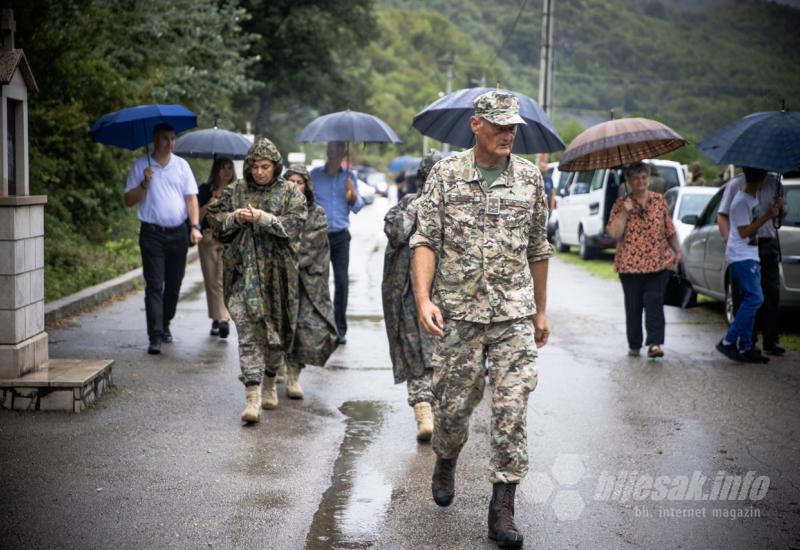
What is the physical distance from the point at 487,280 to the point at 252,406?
275 cm

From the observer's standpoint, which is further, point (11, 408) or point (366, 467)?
point (11, 408)

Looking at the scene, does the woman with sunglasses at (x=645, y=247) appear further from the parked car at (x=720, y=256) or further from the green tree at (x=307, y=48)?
the green tree at (x=307, y=48)

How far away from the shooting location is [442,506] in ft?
17.7

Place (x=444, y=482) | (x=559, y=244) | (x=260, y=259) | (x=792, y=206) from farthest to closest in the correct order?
(x=559, y=244) < (x=792, y=206) < (x=260, y=259) < (x=444, y=482)

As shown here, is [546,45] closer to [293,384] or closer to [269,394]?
[293,384]

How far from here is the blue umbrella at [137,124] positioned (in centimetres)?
1012

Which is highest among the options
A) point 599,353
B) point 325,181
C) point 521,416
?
point 325,181

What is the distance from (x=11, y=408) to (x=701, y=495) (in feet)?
15.2

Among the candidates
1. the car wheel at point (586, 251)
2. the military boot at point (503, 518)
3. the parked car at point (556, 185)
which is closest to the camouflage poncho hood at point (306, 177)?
the military boot at point (503, 518)

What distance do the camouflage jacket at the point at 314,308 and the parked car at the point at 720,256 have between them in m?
4.60

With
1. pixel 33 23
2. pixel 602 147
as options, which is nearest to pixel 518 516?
pixel 602 147

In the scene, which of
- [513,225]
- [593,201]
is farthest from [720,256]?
[593,201]

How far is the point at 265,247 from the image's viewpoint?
7562 mm

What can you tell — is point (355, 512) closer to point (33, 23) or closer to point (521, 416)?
point (521, 416)
